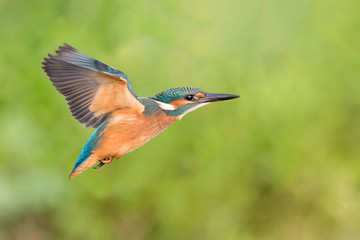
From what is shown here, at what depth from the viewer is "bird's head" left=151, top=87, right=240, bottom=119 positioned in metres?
0.85

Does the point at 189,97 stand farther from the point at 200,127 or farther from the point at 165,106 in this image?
the point at 200,127

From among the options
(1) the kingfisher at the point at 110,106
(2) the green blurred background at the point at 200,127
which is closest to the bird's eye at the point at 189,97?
(1) the kingfisher at the point at 110,106

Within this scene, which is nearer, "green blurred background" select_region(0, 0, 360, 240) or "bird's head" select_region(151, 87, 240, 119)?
"bird's head" select_region(151, 87, 240, 119)

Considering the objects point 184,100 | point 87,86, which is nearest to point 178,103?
point 184,100

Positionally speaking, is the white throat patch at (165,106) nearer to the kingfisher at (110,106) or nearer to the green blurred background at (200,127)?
the kingfisher at (110,106)

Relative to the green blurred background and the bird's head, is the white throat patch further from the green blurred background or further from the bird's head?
the green blurred background

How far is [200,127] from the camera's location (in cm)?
213

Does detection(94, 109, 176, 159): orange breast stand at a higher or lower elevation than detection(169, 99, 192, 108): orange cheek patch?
lower

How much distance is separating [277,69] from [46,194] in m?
1.01

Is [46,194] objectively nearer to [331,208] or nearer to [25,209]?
[25,209]

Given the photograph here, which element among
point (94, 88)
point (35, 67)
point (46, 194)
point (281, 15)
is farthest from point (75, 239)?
point (94, 88)

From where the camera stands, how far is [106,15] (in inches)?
84.8

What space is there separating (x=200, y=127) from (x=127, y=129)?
4.23 feet

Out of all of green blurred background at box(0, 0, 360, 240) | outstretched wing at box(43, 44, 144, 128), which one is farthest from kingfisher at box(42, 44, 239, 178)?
green blurred background at box(0, 0, 360, 240)
